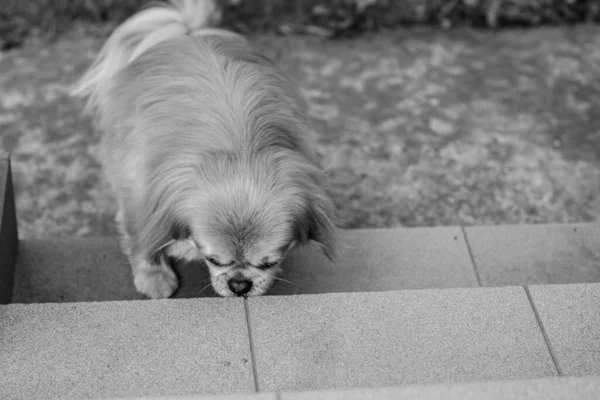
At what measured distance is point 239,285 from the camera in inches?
132

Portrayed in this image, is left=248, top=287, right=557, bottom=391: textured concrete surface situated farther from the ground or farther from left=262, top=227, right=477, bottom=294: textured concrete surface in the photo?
the ground

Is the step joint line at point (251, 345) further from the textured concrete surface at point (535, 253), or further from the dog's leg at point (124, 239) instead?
the textured concrete surface at point (535, 253)

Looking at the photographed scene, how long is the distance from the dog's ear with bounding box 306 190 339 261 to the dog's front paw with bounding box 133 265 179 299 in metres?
0.79

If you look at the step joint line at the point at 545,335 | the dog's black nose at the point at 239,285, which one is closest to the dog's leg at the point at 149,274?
the dog's black nose at the point at 239,285

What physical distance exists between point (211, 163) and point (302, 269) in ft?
2.81

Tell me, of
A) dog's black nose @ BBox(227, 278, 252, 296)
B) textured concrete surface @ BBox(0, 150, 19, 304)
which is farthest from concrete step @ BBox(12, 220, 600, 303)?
dog's black nose @ BBox(227, 278, 252, 296)

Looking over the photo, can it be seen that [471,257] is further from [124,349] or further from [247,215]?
[124,349]

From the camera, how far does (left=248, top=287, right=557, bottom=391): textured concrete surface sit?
8.94ft

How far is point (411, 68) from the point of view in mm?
5852

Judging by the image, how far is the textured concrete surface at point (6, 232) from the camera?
135 inches

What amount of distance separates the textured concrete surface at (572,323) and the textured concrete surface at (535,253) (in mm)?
856

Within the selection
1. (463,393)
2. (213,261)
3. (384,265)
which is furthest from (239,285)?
(463,393)

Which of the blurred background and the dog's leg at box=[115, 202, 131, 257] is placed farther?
the blurred background

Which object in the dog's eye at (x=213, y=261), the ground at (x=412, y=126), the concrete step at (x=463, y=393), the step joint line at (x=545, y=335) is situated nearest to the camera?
the concrete step at (x=463, y=393)
